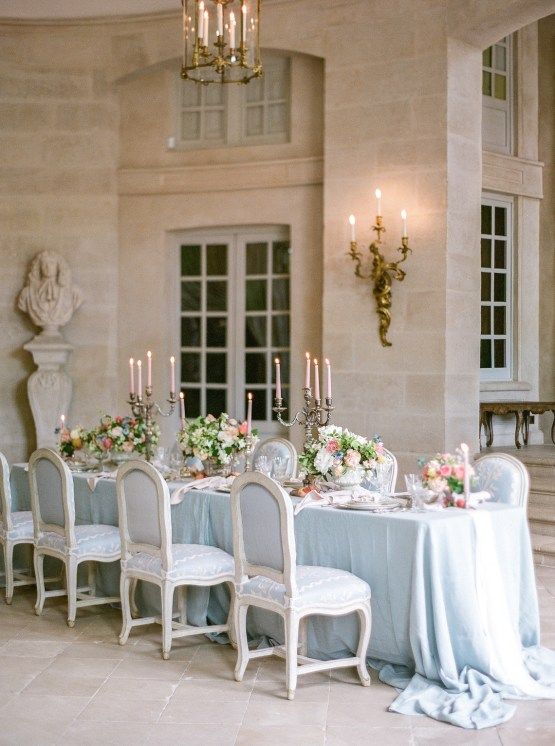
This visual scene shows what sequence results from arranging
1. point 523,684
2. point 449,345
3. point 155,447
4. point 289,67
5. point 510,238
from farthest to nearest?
point 510,238, point 289,67, point 449,345, point 155,447, point 523,684

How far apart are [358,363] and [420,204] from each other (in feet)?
4.67

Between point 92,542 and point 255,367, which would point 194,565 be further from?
point 255,367

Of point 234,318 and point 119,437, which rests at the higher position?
point 234,318

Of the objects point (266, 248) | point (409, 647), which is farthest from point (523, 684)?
point (266, 248)

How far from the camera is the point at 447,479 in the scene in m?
5.12

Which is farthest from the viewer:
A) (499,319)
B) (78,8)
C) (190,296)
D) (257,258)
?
(499,319)

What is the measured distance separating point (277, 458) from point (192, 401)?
4.00m

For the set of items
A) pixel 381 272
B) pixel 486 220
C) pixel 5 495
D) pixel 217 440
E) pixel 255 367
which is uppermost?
pixel 486 220

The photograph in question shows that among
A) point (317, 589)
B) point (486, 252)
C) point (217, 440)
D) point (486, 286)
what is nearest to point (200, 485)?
point (217, 440)

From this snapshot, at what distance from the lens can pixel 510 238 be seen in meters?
11.0

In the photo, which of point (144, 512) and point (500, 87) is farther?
point (500, 87)

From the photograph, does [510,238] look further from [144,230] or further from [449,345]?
[144,230]

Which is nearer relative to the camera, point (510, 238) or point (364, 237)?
point (364, 237)

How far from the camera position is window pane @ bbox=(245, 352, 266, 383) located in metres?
9.92
